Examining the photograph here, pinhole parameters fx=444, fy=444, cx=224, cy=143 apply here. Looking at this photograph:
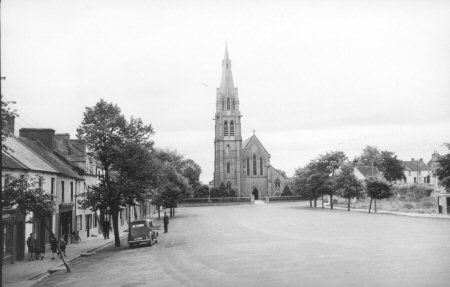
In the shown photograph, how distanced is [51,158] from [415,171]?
11207 cm

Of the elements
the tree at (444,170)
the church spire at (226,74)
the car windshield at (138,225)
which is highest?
the church spire at (226,74)

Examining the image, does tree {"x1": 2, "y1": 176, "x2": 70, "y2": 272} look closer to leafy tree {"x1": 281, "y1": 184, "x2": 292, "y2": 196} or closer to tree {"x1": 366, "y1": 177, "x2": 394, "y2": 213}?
tree {"x1": 366, "y1": 177, "x2": 394, "y2": 213}

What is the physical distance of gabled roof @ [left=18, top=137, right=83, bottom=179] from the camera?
103 feet

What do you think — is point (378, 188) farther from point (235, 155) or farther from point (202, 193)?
point (235, 155)

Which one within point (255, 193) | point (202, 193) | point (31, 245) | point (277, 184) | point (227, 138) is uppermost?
point (227, 138)

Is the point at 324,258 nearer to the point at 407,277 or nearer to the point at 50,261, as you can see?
the point at 407,277

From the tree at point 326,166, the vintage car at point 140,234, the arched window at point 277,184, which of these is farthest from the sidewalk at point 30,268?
the arched window at point 277,184

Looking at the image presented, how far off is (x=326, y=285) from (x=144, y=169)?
60.4 ft

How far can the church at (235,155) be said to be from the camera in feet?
331

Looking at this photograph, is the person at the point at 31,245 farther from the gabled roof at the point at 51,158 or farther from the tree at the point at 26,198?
the gabled roof at the point at 51,158

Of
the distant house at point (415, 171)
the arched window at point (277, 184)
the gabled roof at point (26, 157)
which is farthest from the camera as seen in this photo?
the distant house at point (415, 171)

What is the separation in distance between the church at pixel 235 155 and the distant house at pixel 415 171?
4145cm

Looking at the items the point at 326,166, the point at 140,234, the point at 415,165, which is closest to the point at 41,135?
the point at 140,234

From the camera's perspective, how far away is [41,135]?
3506cm
